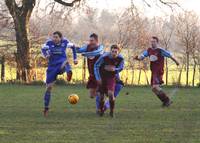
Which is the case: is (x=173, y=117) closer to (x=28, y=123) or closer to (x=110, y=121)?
(x=110, y=121)

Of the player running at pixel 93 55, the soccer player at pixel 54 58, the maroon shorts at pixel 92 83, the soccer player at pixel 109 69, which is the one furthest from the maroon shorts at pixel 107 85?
the soccer player at pixel 54 58

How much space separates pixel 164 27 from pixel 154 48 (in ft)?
61.0

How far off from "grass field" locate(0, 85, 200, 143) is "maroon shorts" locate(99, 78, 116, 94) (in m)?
0.57

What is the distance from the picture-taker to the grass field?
8766 mm

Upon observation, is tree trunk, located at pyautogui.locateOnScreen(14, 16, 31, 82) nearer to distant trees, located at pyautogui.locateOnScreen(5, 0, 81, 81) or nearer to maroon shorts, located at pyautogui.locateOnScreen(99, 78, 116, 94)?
distant trees, located at pyautogui.locateOnScreen(5, 0, 81, 81)

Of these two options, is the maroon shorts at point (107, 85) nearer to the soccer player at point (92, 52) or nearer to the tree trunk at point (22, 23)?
the soccer player at point (92, 52)

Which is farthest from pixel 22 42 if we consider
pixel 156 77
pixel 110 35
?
pixel 156 77

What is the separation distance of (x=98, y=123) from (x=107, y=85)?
131 centimetres

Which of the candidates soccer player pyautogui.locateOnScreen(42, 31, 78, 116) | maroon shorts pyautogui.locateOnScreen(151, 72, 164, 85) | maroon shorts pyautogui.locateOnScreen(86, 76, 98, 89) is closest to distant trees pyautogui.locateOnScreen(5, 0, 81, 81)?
maroon shorts pyautogui.locateOnScreen(151, 72, 164, 85)

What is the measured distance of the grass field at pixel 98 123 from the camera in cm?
877

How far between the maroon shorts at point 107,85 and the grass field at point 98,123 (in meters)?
0.57

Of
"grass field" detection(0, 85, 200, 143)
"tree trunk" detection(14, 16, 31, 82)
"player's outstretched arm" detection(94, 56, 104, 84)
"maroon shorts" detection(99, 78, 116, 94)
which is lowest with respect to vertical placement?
"grass field" detection(0, 85, 200, 143)

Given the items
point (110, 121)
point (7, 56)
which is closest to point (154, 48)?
point (110, 121)

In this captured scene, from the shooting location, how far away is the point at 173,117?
460 inches
